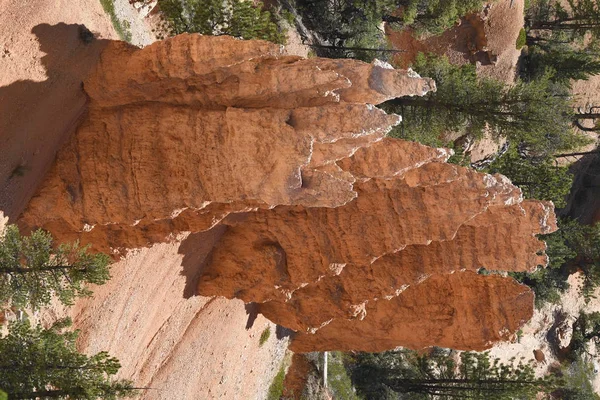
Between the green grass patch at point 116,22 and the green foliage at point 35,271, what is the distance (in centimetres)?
618

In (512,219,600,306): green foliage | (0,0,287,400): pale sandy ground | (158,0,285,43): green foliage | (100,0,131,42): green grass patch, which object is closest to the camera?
(0,0,287,400): pale sandy ground

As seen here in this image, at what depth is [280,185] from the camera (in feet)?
45.3

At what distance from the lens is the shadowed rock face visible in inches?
545

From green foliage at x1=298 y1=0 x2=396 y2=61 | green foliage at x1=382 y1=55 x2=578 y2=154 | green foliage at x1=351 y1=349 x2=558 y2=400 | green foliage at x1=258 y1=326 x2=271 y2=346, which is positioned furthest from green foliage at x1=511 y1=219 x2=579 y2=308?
green foliage at x1=258 y1=326 x2=271 y2=346

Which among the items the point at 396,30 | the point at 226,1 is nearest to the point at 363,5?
the point at 396,30

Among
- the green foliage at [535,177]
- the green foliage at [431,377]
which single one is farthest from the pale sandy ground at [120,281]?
the green foliage at [535,177]

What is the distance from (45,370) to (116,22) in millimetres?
8646

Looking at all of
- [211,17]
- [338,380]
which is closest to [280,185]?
[211,17]

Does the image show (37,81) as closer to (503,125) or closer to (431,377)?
(503,125)

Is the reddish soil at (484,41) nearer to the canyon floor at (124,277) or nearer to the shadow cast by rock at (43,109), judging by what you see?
the canyon floor at (124,277)

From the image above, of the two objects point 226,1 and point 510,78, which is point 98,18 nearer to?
point 226,1

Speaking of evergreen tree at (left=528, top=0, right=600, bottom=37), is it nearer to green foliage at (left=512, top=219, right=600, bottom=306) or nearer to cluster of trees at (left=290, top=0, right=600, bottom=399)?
cluster of trees at (left=290, top=0, right=600, bottom=399)

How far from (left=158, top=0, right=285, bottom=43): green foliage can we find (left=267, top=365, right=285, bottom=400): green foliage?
1440 centimetres

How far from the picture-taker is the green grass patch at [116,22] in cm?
1639
